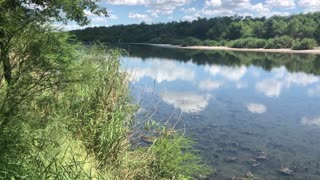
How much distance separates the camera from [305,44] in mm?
82188

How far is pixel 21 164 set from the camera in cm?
535

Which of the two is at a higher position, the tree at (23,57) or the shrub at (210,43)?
the tree at (23,57)

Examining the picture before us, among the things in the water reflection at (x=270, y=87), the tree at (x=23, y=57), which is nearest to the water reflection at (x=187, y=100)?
the water reflection at (x=270, y=87)

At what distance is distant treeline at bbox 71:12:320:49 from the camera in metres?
88.2

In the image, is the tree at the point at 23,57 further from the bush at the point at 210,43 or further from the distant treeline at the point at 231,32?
the bush at the point at 210,43

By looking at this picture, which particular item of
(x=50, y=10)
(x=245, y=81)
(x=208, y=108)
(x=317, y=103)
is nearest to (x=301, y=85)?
(x=245, y=81)

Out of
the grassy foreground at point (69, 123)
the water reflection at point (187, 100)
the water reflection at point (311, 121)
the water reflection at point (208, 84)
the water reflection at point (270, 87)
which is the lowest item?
the water reflection at point (270, 87)

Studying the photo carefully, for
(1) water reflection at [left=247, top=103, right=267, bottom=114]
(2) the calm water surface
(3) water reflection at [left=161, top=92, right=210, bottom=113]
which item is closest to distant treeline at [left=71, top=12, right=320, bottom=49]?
(2) the calm water surface

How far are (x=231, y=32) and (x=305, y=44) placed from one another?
35093mm

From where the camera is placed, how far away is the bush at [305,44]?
8133 centimetres

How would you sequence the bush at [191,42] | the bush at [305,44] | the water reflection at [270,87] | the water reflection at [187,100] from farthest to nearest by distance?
the bush at [191,42], the bush at [305,44], the water reflection at [270,87], the water reflection at [187,100]

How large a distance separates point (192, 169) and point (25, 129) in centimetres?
461

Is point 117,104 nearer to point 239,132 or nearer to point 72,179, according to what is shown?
point 72,179

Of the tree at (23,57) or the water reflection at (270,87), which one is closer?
the tree at (23,57)
